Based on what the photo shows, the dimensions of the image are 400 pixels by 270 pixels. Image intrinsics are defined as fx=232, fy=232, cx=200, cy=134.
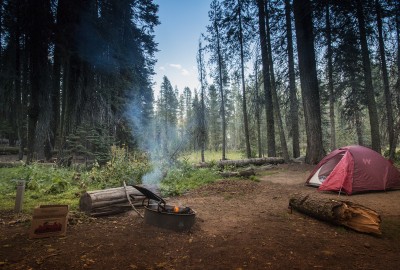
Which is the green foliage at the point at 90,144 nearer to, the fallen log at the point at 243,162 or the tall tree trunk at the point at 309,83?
the fallen log at the point at 243,162

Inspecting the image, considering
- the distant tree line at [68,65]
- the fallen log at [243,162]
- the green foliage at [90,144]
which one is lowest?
the fallen log at [243,162]

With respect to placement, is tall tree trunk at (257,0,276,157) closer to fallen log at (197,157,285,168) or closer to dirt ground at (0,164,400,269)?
fallen log at (197,157,285,168)

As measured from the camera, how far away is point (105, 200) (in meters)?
5.69

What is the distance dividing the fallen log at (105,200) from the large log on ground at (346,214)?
4.07m

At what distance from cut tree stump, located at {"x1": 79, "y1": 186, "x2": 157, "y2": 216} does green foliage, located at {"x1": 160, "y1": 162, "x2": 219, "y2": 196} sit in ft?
6.29

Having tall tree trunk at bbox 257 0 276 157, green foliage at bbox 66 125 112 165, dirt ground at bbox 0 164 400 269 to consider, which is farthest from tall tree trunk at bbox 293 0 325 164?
green foliage at bbox 66 125 112 165

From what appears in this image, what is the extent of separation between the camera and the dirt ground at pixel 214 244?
3365mm

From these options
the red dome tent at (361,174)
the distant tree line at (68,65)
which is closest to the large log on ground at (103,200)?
the red dome tent at (361,174)

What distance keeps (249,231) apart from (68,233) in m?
3.54

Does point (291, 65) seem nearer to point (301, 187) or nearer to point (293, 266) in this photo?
point (301, 187)

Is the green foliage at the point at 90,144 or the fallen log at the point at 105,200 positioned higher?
the green foliage at the point at 90,144

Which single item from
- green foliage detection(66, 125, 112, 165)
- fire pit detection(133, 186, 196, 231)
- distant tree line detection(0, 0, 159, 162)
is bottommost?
fire pit detection(133, 186, 196, 231)

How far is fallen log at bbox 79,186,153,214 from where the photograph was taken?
5.51m

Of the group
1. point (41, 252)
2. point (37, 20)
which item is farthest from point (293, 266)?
point (37, 20)
